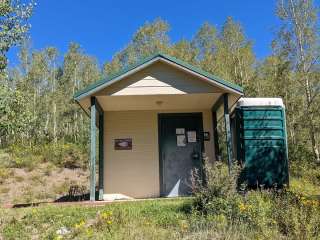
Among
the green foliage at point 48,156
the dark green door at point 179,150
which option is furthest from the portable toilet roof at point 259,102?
the green foliage at point 48,156

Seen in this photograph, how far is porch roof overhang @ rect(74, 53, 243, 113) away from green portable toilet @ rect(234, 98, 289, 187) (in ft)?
2.00

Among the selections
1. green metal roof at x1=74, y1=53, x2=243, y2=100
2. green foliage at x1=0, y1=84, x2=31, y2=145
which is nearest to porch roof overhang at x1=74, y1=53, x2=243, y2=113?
green metal roof at x1=74, y1=53, x2=243, y2=100

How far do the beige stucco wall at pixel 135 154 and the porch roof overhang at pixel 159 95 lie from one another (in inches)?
16.7

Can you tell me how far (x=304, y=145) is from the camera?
19266 millimetres

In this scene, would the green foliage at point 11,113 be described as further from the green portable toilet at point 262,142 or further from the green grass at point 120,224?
the green portable toilet at point 262,142

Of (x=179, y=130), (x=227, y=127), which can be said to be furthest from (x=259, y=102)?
(x=179, y=130)

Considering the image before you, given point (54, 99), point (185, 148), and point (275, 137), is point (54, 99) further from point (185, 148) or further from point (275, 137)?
point (275, 137)

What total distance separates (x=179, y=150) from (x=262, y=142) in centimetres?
260

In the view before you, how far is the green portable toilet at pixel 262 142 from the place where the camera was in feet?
28.2

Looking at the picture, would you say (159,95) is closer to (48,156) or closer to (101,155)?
(101,155)

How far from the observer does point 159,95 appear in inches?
350

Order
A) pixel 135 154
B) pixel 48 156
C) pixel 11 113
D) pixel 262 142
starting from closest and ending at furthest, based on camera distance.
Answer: pixel 262 142
pixel 11 113
pixel 135 154
pixel 48 156

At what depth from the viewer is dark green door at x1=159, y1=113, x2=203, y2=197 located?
33.7 feet

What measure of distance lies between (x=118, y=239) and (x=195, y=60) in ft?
69.5
